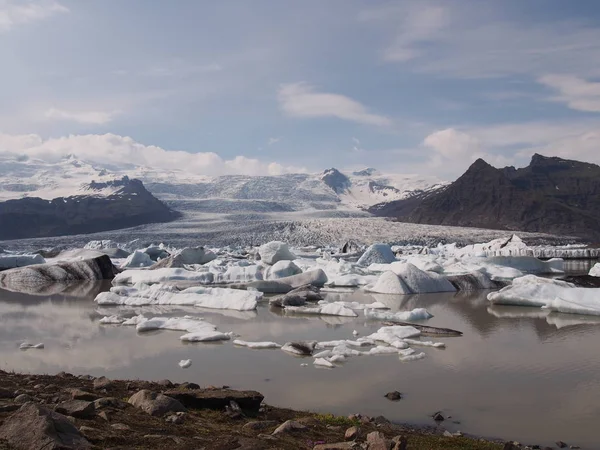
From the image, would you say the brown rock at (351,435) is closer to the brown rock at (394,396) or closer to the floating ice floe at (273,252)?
the brown rock at (394,396)

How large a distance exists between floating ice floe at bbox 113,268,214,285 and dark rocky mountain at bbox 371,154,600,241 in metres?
55.8

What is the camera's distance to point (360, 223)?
181 feet

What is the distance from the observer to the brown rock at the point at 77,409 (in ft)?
14.5

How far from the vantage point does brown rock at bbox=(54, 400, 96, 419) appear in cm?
441

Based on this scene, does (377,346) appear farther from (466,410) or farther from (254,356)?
(466,410)

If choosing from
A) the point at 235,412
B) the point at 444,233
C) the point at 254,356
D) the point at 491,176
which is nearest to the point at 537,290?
the point at 254,356

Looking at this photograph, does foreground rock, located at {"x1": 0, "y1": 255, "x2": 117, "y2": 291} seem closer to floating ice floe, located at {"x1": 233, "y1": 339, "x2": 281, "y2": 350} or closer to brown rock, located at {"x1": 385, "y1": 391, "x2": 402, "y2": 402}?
floating ice floe, located at {"x1": 233, "y1": 339, "x2": 281, "y2": 350}

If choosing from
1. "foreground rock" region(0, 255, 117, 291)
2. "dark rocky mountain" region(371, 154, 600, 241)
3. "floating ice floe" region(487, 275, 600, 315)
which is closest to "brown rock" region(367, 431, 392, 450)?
"floating ice floe" region(487, 275, 600, 315)

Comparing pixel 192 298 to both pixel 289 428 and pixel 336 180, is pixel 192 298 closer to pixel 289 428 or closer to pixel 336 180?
pixel 289 428

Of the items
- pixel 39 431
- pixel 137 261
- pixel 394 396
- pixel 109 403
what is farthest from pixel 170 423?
pixel 137 261

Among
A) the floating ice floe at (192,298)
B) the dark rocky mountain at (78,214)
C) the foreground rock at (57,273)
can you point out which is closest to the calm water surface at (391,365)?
the floating ice floe at (192,298)

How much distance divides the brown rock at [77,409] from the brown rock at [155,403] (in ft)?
2.04

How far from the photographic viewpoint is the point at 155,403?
5.19 metres

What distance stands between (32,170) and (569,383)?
11719cm
